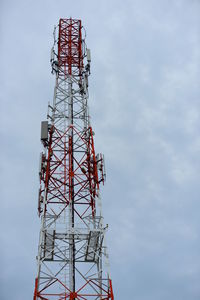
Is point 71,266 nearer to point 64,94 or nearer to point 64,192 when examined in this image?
point 64,192

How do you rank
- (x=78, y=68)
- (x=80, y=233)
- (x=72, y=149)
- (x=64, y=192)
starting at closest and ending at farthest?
(x=80, y=233) → (x=64, y=192) → (x=72, y=149) → (x=78, y=68)

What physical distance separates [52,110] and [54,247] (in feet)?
46.9

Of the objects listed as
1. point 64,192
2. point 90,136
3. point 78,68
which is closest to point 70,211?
point 64,192

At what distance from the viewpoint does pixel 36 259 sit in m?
32.7

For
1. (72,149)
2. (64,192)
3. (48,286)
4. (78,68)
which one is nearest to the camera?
(48,286)

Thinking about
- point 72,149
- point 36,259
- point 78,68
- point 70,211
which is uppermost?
point 78,68

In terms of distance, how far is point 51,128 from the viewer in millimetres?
41031

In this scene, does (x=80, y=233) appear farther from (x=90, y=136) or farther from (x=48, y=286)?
(x=90, y=136)

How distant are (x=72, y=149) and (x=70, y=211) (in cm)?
672

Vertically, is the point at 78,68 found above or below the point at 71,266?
above

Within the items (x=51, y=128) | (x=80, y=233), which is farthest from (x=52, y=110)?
(x=80, y=233)

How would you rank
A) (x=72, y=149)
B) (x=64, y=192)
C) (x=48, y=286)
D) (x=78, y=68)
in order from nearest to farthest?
(x=48, y=286), (x=64, y=192), (x=72, y=149), (x=78, y=68)

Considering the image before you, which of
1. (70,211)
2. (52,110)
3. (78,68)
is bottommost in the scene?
(70,211)

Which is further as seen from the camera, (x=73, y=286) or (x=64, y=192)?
(x=64, y=192)
